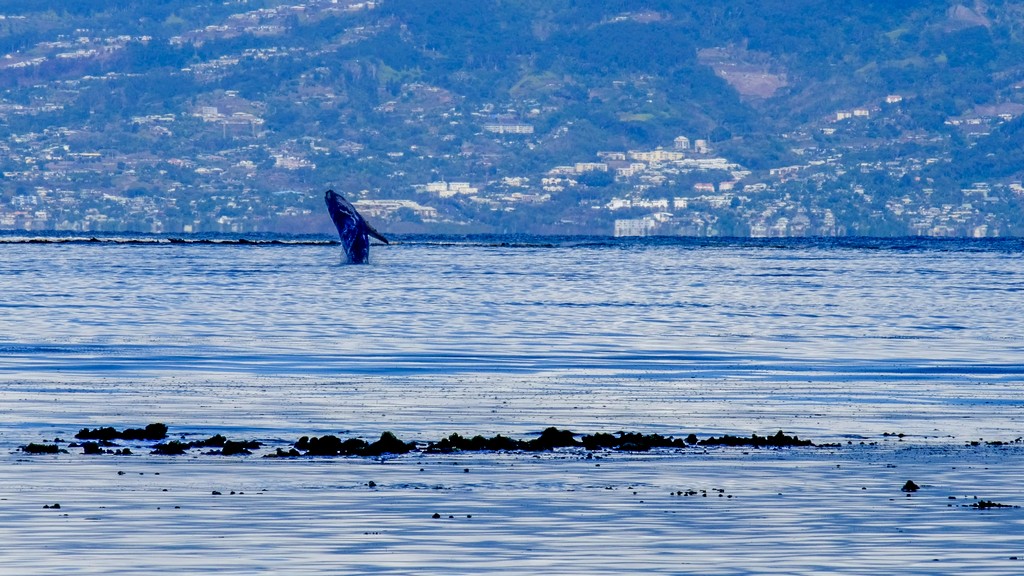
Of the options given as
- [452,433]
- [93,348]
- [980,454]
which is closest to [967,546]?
[980,454]

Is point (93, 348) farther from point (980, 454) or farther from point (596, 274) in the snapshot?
point (596, 274)

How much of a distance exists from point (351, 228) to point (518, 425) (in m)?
115

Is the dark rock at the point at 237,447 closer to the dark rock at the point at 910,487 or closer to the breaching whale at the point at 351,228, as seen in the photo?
the dark rock at the point at 910,487

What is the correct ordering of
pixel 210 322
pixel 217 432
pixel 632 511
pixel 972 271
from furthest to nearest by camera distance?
pixel 972 271
pixel 210 322
pixel 217 432
pixel 632 511

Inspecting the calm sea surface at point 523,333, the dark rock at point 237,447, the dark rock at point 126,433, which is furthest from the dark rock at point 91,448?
the calm sea surface at point 523,333

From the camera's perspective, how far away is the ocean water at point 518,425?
706 inches

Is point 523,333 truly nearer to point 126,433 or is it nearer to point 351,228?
point 126,433

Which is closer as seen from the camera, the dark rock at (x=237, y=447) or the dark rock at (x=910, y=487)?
the dark rock at (x=910, y=487)

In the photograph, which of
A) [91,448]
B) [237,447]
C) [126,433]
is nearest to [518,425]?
[237,447]

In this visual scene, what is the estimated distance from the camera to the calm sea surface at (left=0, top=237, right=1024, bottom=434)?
131 feet

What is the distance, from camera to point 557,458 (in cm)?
2564

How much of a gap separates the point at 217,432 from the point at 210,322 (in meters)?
34.9

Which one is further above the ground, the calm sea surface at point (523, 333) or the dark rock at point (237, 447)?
the calm sea surface at point (523, 333)

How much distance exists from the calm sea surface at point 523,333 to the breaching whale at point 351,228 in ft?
77.7
